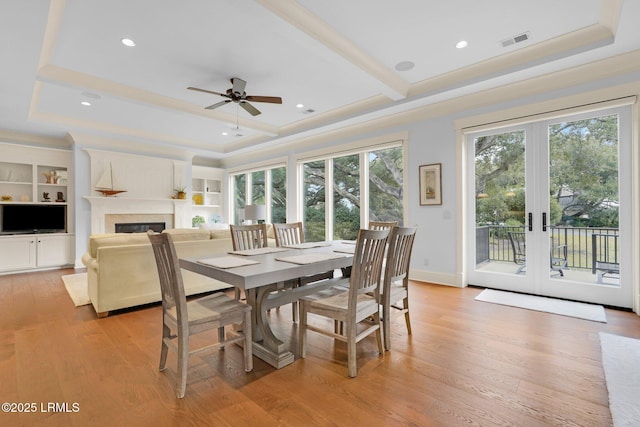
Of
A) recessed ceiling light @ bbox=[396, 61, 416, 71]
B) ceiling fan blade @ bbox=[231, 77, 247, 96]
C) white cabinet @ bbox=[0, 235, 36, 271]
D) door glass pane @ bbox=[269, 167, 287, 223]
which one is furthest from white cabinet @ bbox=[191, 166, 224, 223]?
recessed ceiling light @ bbox=[396, 61, 416, 71]

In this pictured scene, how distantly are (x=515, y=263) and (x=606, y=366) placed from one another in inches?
81.6

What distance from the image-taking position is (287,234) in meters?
3.78

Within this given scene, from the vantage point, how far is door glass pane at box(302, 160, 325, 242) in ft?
21.1

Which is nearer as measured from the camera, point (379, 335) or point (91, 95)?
point (379, 335)

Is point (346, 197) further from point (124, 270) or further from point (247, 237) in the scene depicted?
point (124, 270)

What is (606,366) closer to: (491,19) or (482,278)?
(482,278)

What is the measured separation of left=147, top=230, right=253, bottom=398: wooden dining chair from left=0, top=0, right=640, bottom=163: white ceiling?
1960 mm

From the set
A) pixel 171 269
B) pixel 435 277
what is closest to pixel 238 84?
pixel 171 269

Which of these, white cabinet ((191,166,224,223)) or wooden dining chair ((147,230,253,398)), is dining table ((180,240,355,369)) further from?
white cabinet ((191,166,224,223))

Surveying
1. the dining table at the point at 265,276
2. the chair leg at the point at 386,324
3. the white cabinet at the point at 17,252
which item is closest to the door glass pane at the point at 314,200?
the dining table at the point at 265,276

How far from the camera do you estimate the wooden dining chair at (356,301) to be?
2.07 meters

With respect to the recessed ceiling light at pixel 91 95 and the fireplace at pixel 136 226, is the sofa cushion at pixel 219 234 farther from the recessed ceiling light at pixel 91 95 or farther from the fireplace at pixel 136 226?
the fireplace at pixel 136 226

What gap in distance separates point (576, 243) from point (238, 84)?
178 inches

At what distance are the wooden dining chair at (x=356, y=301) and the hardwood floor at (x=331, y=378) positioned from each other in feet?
0.75
